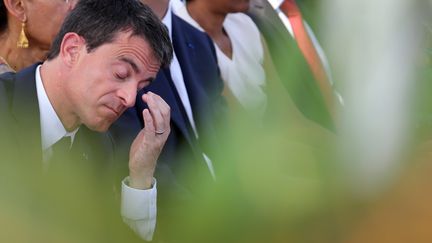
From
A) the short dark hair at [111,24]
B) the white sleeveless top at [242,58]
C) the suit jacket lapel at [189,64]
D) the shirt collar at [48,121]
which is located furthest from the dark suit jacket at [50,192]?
the white sleeveless top at [242,58]

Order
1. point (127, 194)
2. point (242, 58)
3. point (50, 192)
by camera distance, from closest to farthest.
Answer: point (50, 192) < point (127, 194) < point (242, 58)

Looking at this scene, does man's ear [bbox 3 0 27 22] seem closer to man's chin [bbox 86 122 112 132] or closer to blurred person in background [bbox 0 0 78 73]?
blurred person in background [bbox 0 0 78 73]

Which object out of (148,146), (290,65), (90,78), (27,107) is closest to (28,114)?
(27,107)

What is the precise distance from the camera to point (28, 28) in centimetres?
151

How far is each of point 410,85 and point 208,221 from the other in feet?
0.81

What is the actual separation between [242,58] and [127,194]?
0.81m

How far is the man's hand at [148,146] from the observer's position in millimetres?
1269

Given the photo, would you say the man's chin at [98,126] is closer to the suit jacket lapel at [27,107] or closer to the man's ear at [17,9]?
the suit jacket lapel at [27,107]

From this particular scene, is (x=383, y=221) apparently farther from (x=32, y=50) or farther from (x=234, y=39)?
(x=234, y=39)

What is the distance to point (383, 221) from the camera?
558mm

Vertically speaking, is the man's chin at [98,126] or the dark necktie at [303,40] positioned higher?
the man's chin at [98,126]

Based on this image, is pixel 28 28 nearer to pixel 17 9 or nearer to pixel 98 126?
pixel 17 9

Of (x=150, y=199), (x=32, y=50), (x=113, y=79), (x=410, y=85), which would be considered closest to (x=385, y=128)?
(x=410, y=85)

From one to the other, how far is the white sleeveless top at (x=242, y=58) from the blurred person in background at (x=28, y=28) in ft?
1.54
